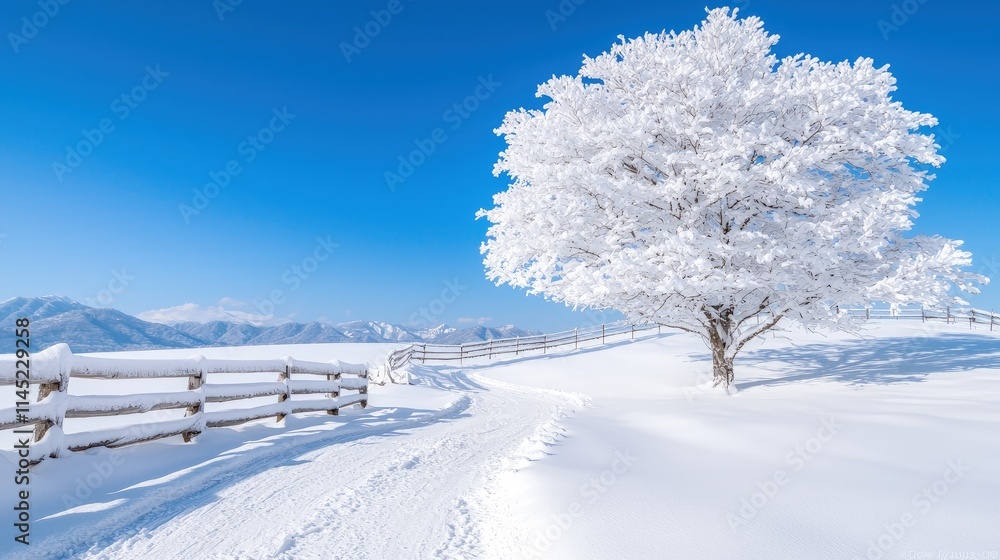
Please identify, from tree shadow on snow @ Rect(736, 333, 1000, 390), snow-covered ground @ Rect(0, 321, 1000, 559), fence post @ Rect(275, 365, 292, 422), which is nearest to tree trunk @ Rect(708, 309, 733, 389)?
tree shadow on snow @ Rect(736, 333, 1000, 390)

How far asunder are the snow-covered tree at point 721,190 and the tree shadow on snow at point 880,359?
134 inches

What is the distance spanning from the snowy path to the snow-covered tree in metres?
6.34

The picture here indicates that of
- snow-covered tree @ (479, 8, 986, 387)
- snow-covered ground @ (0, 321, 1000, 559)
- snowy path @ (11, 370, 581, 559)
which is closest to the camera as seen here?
snow-covered ground @ (0, 321, 1000, 559)

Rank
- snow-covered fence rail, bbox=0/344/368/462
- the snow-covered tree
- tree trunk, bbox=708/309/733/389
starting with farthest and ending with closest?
tree trunk, bbox=708/309/733/389 → the snow-covered tree → snow-covered fence rail, bbox=0/344/368/462

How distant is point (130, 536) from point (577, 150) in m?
11.2

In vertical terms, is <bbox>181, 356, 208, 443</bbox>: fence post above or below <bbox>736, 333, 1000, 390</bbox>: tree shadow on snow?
above

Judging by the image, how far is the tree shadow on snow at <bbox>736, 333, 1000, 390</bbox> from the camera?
14.5 m

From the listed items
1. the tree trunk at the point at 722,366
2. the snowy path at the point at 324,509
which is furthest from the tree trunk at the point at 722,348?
the snowy path at the point at 324,509

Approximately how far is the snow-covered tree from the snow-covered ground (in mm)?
3379

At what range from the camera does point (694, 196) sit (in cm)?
1198

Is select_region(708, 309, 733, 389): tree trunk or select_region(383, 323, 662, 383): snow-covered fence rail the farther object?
select_region(383, 323, 662, 383): snow-covered fence rail

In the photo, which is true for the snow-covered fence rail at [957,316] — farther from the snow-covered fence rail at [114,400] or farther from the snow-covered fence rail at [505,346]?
the snow-covered fence rail at [114,400]

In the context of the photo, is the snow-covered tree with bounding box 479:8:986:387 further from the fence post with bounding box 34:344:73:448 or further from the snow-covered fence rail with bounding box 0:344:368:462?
the fence post with bounding box 34:344:73:448

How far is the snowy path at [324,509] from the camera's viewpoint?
3359 mm
